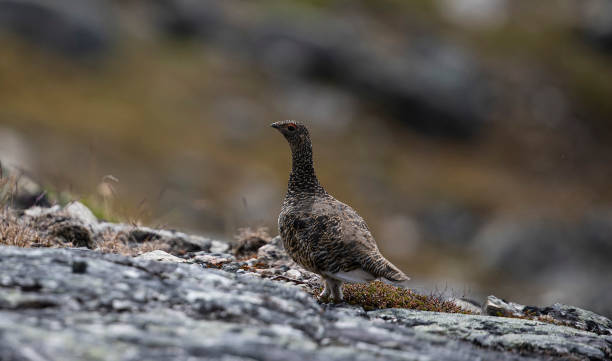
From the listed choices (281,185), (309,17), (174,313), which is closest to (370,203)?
(281,185)

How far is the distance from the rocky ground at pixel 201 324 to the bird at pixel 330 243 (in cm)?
36

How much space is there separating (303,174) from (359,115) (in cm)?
3670

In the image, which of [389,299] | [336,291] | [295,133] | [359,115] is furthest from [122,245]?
[359,115]

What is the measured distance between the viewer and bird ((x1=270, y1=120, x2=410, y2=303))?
625cm

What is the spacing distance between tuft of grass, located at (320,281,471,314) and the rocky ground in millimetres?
337

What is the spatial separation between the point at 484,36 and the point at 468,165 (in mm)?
18533

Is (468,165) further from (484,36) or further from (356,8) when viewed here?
(356,8)

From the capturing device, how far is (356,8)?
57.0 metres

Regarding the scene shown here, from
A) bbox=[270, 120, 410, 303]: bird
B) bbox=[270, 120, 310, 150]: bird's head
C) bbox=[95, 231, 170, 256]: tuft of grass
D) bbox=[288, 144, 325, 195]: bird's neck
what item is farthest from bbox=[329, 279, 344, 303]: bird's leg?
bbox=[95, 231, 170, 256]: tuft of grass

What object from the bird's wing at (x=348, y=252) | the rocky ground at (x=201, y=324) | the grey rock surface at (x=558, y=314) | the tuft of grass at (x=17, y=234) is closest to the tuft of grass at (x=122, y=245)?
the tuft of grass at (x=17, y=234)

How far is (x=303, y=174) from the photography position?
25.4ft

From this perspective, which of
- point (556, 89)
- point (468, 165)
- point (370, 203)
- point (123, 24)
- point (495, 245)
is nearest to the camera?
point (495, 245)

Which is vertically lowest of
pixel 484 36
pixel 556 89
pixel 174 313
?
pixel 174 313

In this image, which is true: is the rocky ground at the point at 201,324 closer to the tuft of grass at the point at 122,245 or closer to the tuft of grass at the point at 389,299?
the tuft of grass at the point at 389,299
